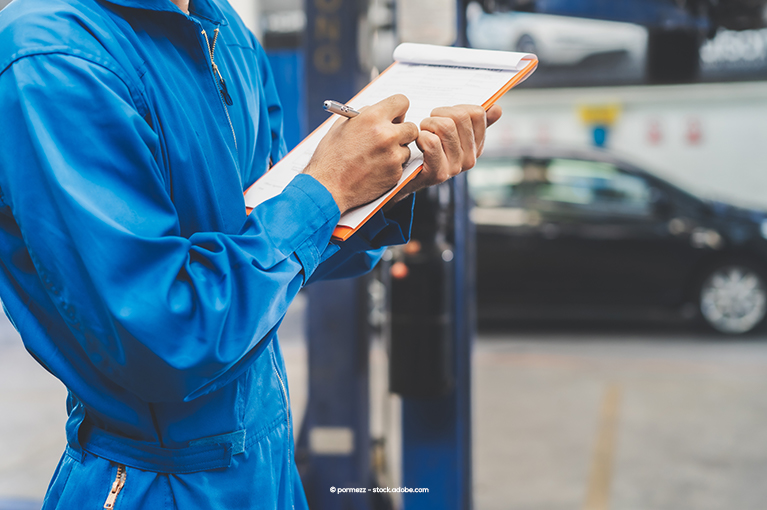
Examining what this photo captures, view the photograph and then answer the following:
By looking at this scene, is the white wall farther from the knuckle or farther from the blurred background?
the knuckle

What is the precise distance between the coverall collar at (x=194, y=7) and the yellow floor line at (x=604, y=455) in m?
2.98

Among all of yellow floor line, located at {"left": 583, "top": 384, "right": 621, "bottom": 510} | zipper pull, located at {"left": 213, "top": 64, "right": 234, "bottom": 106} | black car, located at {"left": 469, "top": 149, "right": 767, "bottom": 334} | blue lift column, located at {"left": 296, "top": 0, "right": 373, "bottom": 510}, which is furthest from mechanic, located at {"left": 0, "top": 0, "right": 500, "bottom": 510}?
black car, located at {"left": 469, "top": 149, "right": 767, "bottom": 334}

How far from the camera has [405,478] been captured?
99.4 inches

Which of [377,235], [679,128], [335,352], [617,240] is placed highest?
[377,235]

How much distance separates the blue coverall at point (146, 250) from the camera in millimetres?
827

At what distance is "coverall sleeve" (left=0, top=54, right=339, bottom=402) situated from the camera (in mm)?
814

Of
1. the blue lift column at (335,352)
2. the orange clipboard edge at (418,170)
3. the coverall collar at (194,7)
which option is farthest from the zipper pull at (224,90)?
the blue lift column at (335,352)

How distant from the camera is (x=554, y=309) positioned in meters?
6.64

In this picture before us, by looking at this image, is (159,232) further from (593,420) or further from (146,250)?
(593,420)

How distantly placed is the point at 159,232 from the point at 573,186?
602cm

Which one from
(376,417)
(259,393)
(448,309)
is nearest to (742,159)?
(376,417)

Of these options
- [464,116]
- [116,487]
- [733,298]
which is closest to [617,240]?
[733,298]

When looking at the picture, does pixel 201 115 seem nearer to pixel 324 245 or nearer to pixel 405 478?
pixel 324 245

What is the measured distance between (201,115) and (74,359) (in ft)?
1.27
